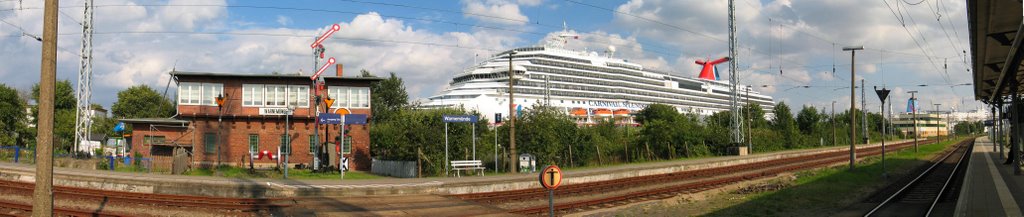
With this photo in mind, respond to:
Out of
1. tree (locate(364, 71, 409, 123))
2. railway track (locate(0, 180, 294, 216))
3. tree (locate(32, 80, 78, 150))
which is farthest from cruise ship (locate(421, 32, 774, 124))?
railway track (locate(0, 180, 294, 216))

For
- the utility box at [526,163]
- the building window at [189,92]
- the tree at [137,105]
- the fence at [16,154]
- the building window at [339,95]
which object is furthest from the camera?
the tree at [137,105]

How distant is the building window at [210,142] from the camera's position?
33.4 metres

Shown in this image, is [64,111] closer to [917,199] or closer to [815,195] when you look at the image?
[815,195]

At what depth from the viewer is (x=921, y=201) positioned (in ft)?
72.4

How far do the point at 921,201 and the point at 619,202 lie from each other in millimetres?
10679

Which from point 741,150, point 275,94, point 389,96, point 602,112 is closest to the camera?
point 275,94

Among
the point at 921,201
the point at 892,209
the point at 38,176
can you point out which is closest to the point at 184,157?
the point at 38,176

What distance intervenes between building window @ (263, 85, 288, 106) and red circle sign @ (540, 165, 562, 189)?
2761 cm

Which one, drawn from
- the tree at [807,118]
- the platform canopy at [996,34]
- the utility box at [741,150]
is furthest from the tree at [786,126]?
the platform canopy at [996,34]

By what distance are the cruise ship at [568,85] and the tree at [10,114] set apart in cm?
4698

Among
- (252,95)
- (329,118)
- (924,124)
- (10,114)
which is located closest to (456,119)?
(329,118)

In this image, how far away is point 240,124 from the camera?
33750 millimetres

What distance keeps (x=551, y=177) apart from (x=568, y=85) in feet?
296

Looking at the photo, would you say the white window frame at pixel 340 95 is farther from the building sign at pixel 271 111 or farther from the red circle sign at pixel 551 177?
the red circle sign at pixel 551 177
